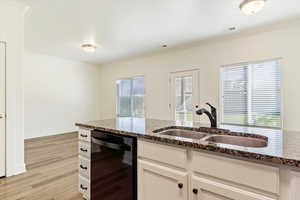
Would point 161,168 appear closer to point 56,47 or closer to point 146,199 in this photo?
point 146,199

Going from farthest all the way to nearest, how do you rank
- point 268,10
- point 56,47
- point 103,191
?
point 56,47 < point 268,10 < point 103,191

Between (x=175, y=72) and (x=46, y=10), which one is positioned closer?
(x=46, y=10)

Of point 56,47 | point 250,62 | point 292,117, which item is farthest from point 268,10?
point 56,47

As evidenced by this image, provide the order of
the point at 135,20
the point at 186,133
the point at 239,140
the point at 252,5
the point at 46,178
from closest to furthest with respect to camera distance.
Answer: the point at 239,140 → the point at 186,133 → the point at 252,5 → the point at 46,178 → the point at 135,20

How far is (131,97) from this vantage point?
20.6 ft

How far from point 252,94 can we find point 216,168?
3375mm

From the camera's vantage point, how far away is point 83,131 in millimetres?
2006

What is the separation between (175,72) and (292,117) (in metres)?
2.87

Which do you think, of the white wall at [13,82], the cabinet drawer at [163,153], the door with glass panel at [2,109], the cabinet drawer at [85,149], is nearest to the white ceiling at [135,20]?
the white wall at [13,82]

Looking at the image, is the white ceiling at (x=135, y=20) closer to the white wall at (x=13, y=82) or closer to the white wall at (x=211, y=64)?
the white wall at (x=13, y=82)

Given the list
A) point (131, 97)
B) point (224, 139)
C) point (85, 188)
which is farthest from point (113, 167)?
point (131, 97)

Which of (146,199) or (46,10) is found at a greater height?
(46,10)

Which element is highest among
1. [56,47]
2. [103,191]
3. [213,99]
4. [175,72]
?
[56,47]

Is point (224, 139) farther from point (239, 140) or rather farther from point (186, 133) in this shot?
point (186, 133)
